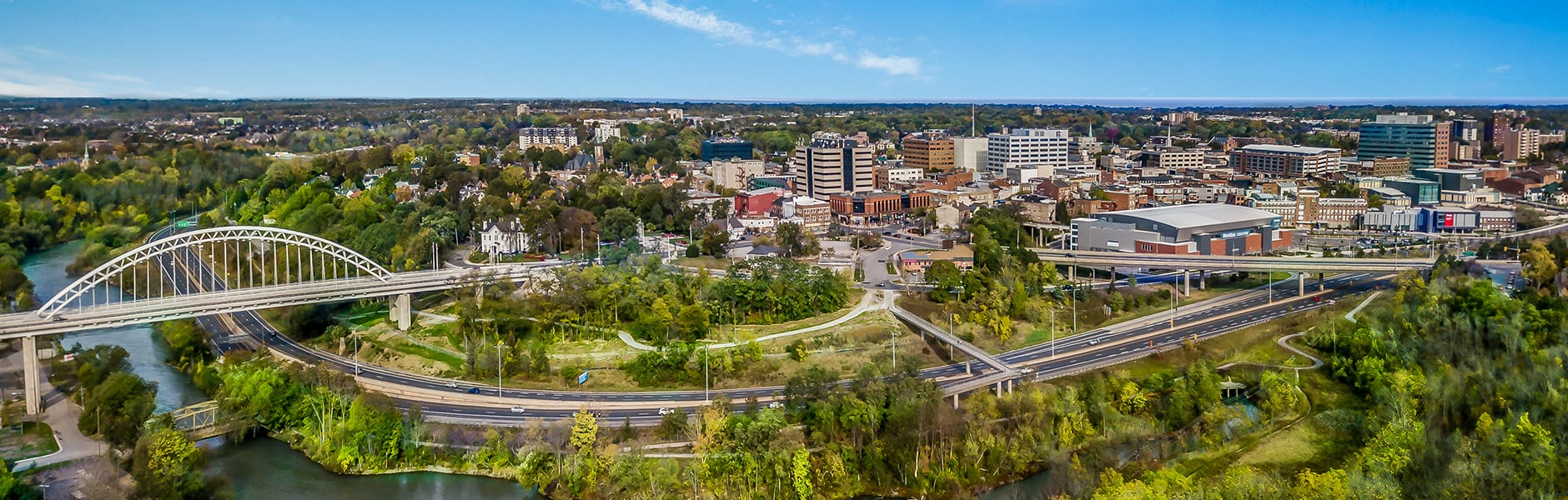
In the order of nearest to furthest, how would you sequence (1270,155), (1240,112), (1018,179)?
(1018,179), (1270,155), (1240,112)

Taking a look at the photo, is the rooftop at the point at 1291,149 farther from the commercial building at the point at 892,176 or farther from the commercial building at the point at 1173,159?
the commercial building at the point at 892,176

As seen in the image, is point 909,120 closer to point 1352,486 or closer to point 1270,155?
point 1270,155

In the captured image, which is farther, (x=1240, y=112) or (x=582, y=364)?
(x=1240, y=112)

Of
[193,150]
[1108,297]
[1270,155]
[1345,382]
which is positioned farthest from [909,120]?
[1345,382]

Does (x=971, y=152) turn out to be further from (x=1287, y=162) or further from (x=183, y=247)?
(x=183, y=247)

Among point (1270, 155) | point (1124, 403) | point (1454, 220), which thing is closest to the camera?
point (1124, 403)

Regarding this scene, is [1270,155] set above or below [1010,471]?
above

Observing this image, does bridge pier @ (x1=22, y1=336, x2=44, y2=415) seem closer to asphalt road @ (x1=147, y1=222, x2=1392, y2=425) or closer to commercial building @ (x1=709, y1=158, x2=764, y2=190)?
asphalt road @ (x1=147, y1=222, x2=1392, y2=425)
